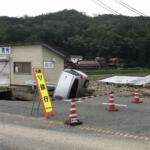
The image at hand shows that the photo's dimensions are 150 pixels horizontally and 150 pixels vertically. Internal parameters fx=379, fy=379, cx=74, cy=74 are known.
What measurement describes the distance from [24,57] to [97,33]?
230 feet

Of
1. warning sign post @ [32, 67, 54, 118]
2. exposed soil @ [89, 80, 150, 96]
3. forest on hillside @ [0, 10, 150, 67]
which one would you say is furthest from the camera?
forest on hillside @ [0, 10, 150, 67]

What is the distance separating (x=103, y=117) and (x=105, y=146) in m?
5.26

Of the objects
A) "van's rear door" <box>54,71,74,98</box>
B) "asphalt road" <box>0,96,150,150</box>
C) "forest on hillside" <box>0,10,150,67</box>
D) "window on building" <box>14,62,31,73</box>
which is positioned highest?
"forest on hillside" <box>0,10,150,67</box>

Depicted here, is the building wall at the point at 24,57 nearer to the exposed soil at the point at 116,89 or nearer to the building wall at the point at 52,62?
the building wall at the point at 52,62

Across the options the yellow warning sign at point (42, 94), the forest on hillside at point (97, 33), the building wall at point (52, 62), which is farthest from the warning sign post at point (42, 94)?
the forest on hillside at point (97, 33)

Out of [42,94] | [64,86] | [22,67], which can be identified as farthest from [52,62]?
[42,94]

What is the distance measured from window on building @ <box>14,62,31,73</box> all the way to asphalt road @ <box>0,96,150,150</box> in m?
11.6

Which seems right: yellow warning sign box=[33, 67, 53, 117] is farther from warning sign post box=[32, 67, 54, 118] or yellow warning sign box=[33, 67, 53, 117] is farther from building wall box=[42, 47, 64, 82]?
building wall box=[42, 47, 64, 82]

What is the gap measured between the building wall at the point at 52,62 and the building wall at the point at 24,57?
549 mm

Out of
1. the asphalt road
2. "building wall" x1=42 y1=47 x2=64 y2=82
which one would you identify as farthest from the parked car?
the asphalt road

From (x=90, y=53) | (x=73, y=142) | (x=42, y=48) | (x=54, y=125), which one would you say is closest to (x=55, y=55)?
(x=42, y=48)

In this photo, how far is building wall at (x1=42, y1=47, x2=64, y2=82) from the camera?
2915 centimetres

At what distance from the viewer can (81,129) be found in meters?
12.6

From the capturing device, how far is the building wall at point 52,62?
29.2 metres
